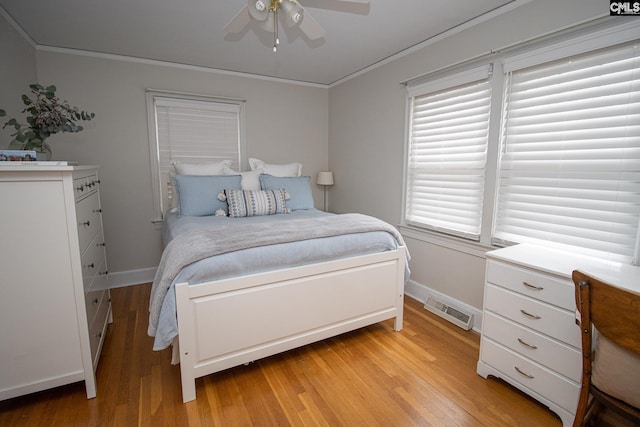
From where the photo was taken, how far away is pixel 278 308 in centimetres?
182

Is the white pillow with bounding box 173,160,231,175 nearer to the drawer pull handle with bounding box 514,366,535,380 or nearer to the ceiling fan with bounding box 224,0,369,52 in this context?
the ceiling fan with bounding box 224,0,369,52

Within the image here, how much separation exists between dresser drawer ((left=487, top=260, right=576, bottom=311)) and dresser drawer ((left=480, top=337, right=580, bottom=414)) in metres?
0.36

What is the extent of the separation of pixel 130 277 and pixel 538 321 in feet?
11.5

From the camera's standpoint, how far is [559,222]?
1.87 m

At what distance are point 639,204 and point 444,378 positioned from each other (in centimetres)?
137

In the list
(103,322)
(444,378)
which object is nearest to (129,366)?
(103,322)

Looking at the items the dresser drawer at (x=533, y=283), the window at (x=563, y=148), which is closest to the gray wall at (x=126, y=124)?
the window at (x=563, y=148)

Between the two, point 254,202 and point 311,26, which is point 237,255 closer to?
point 254,202

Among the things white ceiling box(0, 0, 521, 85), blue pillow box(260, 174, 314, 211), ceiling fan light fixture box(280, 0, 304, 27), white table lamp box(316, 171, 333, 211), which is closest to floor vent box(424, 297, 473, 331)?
blue pillow box(260, 174, 314, 211)

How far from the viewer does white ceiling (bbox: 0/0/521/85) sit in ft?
6.75

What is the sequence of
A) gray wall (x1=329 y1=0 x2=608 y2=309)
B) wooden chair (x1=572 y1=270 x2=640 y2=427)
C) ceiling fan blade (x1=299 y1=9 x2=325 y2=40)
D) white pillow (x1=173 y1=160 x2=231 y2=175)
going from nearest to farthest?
wooden chair (x1=572 y1=270 x2=640 y2=427), ceiling fan blade (x1=299 y1=9 x2=325 y2=40), gray wall (x1=329 y1=0 x2=608 y2=309), white pillow (x1=173 y1=160 x2=231 y2=175)

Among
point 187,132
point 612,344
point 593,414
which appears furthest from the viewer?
point 187,132

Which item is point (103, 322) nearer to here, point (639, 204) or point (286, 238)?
point (286, 238)

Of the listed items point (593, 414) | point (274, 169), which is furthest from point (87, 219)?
point (593, 414)
